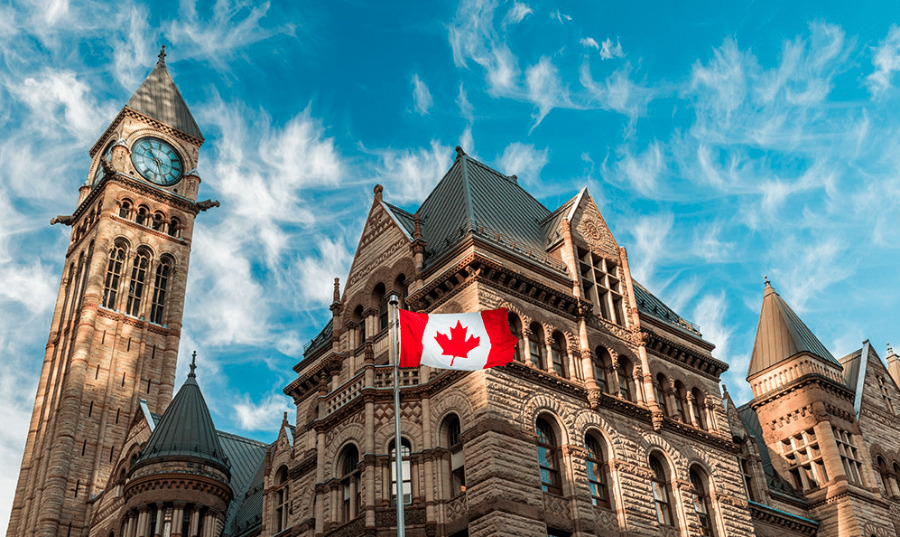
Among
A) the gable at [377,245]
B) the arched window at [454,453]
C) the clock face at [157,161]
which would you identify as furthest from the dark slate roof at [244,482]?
the clock face at [157,161]

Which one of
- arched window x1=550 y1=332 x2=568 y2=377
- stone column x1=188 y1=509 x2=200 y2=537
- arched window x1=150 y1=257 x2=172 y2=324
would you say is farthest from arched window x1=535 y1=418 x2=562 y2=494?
arched window x1=150 y1=257 x2=172 y2=324

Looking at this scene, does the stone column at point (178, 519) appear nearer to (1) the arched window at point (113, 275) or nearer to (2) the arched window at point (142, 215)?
(1) the arched window at point (113, 275)

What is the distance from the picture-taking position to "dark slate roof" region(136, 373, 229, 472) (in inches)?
1886

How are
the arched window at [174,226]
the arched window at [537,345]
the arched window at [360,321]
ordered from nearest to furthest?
1. the arched window at [537,345]
2. the arched window at [360,321]
3. the arched window at [174,226]

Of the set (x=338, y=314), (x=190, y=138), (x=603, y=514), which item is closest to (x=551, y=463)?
(x=603, y=514)

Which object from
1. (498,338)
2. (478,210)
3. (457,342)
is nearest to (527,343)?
(478,210)

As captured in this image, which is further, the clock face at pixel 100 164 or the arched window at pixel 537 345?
the clock face at pixel 100 164

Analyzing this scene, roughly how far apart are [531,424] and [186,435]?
78.6 ft

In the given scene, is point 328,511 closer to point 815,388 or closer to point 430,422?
point 430,422

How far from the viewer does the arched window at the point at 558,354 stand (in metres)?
35.5

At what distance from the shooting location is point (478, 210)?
39281 millimetres

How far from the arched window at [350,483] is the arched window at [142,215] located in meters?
55.4

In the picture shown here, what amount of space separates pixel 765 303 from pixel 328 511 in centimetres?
3390

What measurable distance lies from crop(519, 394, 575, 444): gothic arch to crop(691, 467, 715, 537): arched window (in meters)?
7.26
